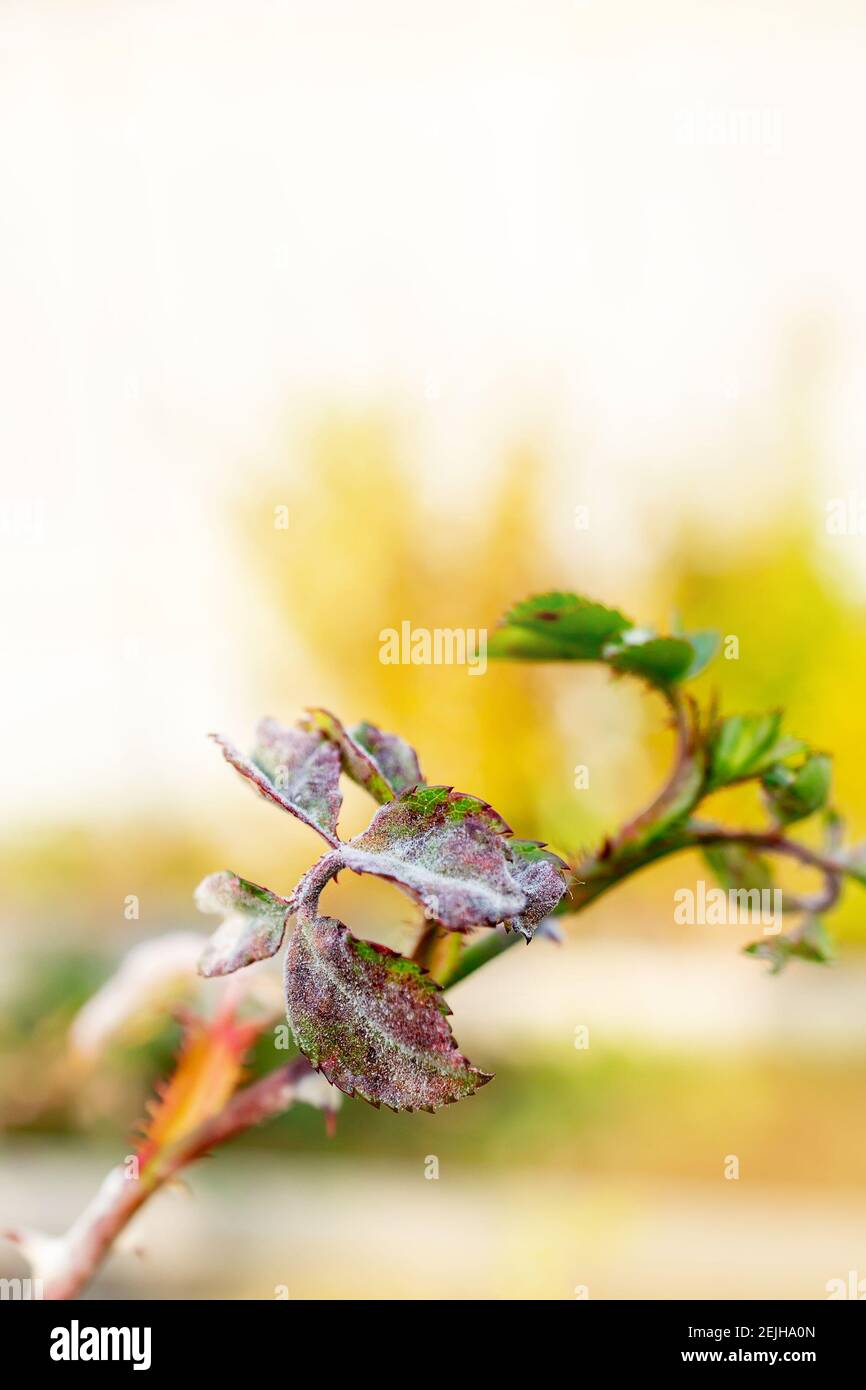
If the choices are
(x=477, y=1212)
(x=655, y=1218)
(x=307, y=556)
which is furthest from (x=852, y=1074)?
(x=307, y=556)

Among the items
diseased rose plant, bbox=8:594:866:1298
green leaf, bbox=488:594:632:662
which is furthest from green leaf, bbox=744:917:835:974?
green leaf, bbox=488:594:632:662

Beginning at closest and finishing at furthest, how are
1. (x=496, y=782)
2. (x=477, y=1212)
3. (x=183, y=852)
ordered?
1. (x=477, y=1212)
2. (x=183, y=852)
3. (x=496, y=782)

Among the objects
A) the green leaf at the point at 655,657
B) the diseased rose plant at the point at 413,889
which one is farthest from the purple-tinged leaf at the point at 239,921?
the green leaf at the point at 655,657

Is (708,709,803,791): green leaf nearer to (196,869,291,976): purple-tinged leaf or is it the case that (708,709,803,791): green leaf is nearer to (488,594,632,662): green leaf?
(488,594,632,662): green leaf

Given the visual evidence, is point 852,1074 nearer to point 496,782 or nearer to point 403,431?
point 496,782

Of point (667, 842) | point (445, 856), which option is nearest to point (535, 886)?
point (445, 856)
